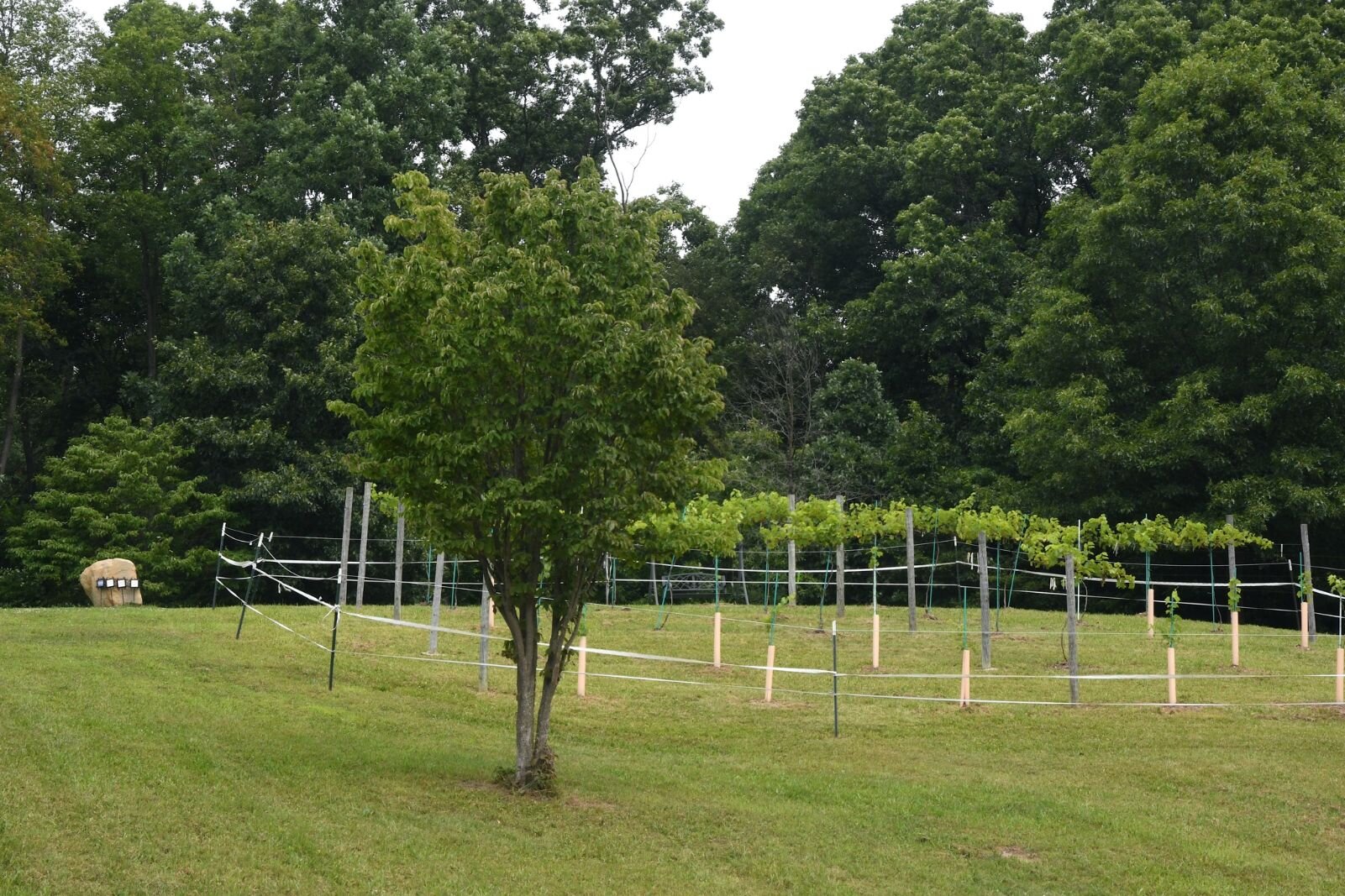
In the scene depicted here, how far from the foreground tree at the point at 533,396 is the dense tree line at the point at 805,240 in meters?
20.0

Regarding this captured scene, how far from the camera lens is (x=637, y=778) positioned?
1327 cm

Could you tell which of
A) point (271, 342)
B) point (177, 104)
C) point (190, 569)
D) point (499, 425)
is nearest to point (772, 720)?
point (499, 425)

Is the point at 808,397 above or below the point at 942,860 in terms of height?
above

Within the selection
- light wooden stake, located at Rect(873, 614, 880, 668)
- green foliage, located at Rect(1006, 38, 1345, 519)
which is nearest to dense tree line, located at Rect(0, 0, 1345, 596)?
green foliage, located at Rect(1006, 38, 1345, 519)

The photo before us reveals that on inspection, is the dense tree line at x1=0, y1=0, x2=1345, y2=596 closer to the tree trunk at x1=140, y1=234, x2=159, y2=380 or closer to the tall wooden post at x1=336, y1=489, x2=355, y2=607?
the tree trunk at x1=140, y1=234, x2=159, y2=380

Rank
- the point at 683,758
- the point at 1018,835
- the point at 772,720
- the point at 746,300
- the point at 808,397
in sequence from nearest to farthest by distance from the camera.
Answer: the point at 1018,835
the point at 683,758
the point at 772,720
the point at 808,397
the point at 746,300

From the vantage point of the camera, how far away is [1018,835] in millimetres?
11594

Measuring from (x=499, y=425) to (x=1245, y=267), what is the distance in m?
24.0

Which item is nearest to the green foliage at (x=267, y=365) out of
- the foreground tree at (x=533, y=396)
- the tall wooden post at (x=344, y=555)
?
the tall wooden post at (x=344, y=555)

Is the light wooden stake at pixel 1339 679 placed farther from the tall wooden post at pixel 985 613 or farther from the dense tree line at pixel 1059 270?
the dense tree line at pixel 1059 270

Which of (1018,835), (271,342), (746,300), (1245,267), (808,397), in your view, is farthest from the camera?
(746,300)

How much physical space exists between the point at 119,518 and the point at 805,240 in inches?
914

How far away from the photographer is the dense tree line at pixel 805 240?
1194 inches

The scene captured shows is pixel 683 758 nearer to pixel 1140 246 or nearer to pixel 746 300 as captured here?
pixel 1140 246
